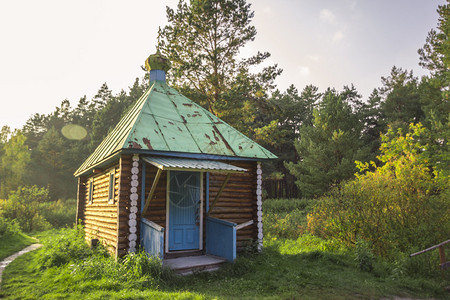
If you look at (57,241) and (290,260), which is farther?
(57,241)

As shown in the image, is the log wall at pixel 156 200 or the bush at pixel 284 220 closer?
the log wall at pixel 156 200

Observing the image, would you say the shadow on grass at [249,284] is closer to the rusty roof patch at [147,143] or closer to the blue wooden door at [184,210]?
the blue wooden door at [184,210]

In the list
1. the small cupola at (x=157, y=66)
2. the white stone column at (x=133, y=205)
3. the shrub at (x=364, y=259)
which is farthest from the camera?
the small cupola at (x=157, y=66)

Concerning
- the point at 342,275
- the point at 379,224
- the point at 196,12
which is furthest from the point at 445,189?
the point at 196,12

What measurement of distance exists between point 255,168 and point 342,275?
13.3ft

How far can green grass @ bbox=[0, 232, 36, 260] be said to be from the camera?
11.9 m

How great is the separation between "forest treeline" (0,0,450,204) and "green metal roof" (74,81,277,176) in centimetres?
363

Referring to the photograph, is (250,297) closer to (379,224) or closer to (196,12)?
(379,224)

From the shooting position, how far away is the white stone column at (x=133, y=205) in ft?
24.7

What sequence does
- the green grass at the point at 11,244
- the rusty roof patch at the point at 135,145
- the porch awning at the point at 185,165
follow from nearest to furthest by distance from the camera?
the porch awning at the point at 185,165
the rusty roof patch at the point at 135,145
the green grass at the point at 11,244

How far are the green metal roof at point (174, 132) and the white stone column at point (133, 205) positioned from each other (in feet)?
1.55

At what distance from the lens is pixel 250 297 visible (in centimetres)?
584

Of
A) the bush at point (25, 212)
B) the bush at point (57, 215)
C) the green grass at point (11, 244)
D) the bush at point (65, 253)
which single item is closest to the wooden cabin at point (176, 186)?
the bush at point (65, 253)

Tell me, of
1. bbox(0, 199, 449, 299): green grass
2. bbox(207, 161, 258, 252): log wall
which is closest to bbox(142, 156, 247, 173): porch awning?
bbox(207, 161, 258, 252): log wall
